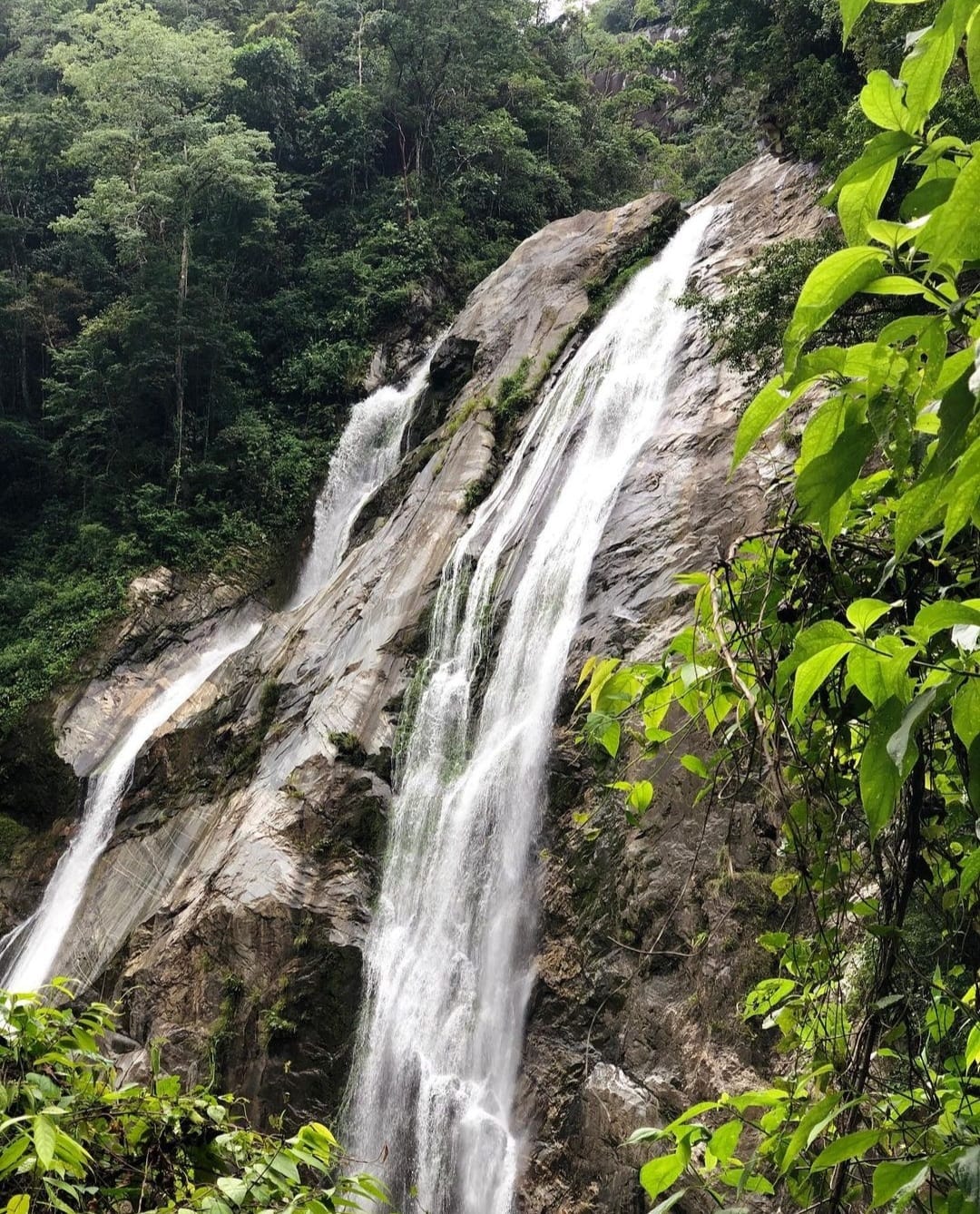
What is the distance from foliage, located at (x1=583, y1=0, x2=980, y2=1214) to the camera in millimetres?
849

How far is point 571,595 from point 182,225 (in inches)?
672

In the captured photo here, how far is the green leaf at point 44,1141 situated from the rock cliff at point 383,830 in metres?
3.25

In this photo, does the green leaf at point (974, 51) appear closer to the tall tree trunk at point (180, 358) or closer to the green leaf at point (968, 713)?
the green leaf at point (968, 713)

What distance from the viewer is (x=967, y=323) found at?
956mm

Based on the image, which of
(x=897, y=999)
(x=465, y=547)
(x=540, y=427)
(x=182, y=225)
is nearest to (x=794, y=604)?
(x=897, y=999)

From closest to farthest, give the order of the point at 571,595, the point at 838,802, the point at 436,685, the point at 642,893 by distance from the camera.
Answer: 1. the point at 838,802
2. the point at 642,893
3. the point at 571,595
4. the point at 436,685

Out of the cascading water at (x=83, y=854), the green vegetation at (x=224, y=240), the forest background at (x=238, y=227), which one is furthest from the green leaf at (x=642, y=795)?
the green vegetation at (x=224, y=240)

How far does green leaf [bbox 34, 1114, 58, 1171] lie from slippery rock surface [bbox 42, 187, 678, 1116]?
5759mm

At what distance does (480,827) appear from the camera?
374 inches

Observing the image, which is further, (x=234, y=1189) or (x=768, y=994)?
(x=768, y=994)

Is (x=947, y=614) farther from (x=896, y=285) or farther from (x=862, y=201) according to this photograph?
(x=862, y=201)

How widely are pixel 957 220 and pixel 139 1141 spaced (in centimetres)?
206

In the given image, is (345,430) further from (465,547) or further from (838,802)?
(838,802)

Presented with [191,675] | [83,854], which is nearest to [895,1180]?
[83,854]
